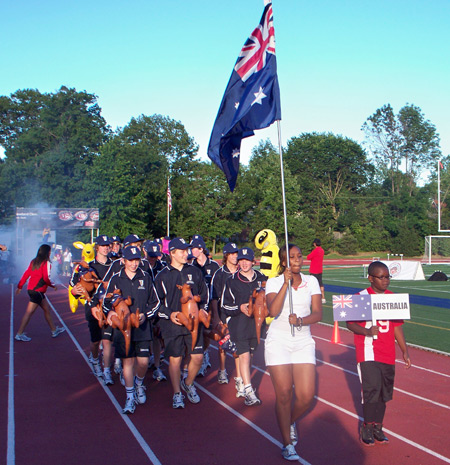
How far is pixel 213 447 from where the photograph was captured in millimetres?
5352

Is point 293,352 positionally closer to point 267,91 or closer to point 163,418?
point 163,418

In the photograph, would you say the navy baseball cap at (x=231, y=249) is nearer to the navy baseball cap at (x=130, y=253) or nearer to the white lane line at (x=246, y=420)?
the navy baseball cap at (x=130, y=253)

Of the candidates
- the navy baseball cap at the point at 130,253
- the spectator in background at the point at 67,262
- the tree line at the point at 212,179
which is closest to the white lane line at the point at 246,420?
the navy baseball cap at the point at 130,253

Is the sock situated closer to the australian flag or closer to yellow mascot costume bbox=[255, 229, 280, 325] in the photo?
yellow mascot costume bbox=[255, 229, 280, 325]

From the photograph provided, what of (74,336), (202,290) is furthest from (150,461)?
(74,336)

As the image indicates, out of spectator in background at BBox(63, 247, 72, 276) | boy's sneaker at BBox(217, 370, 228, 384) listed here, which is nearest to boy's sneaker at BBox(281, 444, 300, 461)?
boy's sneaker at BBox(217, 370, 228, 384)

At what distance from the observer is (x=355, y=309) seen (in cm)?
528

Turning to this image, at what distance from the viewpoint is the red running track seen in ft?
16.9

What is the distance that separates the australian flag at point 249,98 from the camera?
20.2ft

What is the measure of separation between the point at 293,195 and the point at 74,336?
2134 inches

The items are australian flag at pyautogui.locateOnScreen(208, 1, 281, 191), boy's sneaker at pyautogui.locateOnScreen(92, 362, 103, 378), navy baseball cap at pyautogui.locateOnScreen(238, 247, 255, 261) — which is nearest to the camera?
australian flag at pyautogui.locateOnScreen(208, 1, 281, 191)

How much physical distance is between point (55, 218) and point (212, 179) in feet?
A: 84.5

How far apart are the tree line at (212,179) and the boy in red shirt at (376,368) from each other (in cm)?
4593

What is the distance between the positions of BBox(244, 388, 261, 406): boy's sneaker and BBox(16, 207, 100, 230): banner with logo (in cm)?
3170
